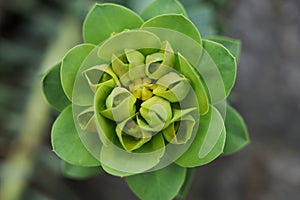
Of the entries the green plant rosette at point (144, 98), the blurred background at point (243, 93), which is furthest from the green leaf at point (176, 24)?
the blurred background at point (243, 93)

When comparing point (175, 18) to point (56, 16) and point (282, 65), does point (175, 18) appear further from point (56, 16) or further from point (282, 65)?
point (282, 65)

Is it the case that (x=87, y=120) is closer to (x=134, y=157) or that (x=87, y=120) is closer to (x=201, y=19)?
(x=134, y=157)

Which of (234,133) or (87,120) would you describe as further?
(234,133)

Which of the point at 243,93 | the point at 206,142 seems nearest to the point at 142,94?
the point at 206,142

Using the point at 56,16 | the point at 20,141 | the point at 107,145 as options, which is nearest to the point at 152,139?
the point at 107,145

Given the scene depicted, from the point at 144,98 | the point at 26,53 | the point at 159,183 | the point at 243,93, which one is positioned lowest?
the point at 243,93

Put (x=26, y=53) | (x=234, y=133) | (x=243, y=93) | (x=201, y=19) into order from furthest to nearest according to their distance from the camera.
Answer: (x=243, y=93), (x=26, y=53), (x=201, y=19), (x=234, y=133)
